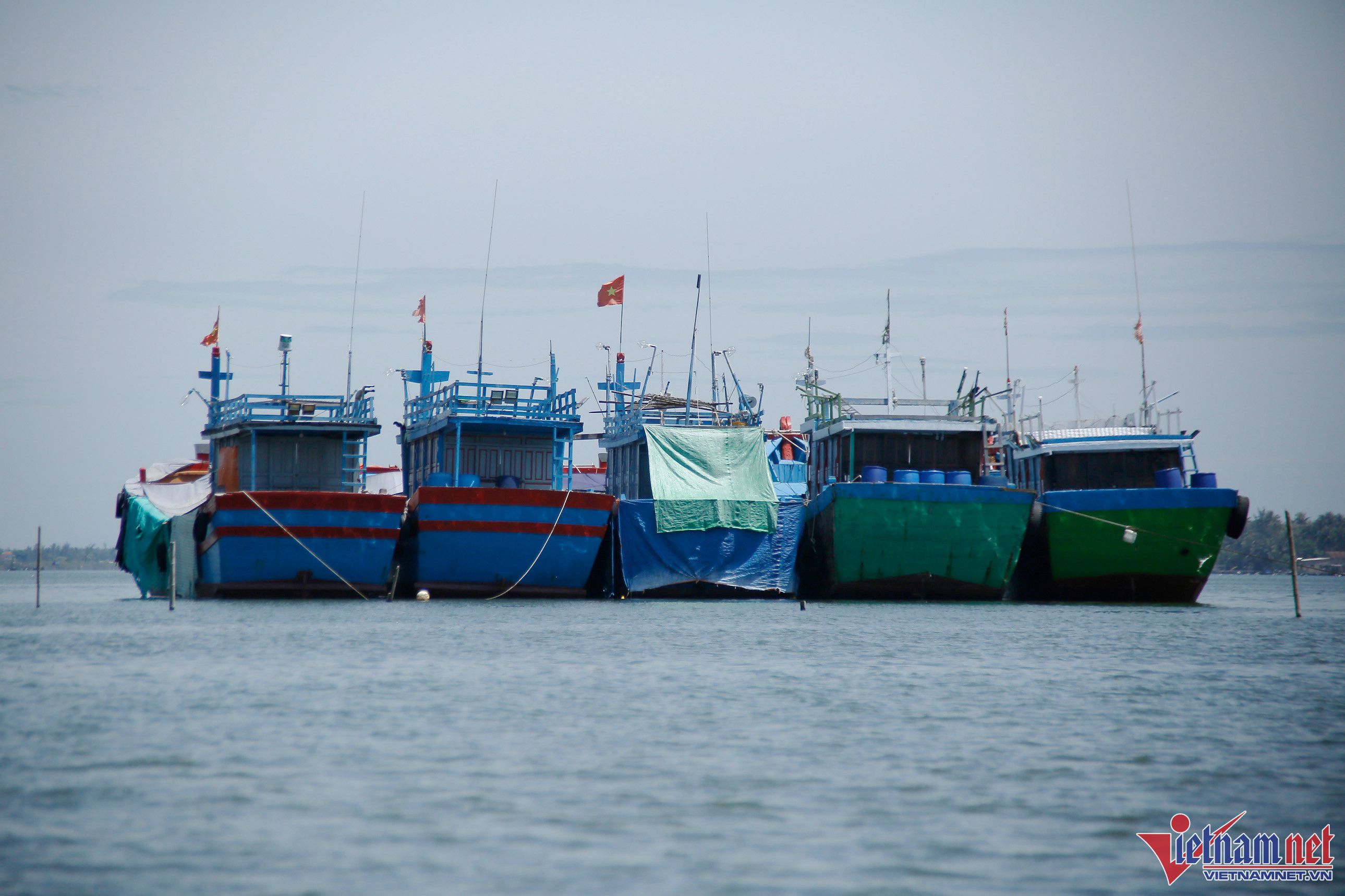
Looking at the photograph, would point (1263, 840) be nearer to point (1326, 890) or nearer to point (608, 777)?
point (1326, 890)

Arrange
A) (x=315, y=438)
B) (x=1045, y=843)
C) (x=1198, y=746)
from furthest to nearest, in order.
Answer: (x=315, y=438)
(x=1198, y=746)
(x=1045, y=843)

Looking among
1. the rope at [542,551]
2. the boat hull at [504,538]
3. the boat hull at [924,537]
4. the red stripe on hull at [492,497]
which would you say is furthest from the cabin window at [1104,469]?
the rope at [542,551]

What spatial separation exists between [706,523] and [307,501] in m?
11.7

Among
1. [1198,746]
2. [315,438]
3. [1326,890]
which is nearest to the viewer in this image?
[1326,890]

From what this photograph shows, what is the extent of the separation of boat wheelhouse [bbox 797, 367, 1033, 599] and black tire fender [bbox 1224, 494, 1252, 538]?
5848 mm

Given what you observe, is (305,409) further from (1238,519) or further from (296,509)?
(1238,519)

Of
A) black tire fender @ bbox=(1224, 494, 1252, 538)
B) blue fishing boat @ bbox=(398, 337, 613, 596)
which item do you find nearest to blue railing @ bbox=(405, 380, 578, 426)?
blue fishing boat @ bbox=(398, 337, 613, 596)

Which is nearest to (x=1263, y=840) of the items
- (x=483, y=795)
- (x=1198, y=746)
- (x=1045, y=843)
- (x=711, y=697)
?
(x=1045, y=843)

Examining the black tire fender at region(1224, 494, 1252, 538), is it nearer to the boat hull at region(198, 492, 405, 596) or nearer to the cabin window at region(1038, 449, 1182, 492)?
the cabin window at region(1038, 449, 1182, 492)

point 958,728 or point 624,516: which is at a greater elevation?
point 624,516

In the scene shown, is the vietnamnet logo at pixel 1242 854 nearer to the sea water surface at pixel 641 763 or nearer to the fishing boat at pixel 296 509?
the sea water surface at pixel 641 763

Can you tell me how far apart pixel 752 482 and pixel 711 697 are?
22834 millimetres

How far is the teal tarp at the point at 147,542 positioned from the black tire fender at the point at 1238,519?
33344 mm

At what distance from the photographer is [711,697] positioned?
1859 cm
